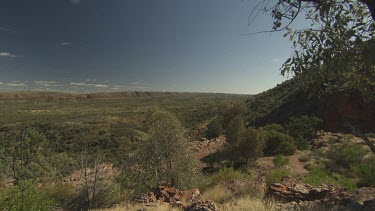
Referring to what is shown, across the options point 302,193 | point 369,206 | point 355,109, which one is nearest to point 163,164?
point 302,193

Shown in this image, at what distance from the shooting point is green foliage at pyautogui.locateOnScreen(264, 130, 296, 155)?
67.8ft

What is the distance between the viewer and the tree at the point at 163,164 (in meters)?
12.0

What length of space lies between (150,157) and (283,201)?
637cm

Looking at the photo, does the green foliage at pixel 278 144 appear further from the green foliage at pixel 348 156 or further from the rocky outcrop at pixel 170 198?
the rocky outcrop at pixel 170 198

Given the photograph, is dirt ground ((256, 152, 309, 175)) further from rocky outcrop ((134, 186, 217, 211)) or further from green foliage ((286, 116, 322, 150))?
rocky outcrop ((134, 186, 217, 211))

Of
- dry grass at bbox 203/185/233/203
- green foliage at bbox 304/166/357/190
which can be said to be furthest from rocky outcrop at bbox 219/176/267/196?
green foliage at bbox 304/166/357/190

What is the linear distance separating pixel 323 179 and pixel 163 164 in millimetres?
7394

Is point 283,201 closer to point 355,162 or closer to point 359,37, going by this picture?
point 359,37

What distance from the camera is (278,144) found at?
21.7m

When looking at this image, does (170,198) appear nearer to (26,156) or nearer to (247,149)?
(247,149)

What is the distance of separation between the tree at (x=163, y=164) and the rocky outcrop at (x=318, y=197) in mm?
4442

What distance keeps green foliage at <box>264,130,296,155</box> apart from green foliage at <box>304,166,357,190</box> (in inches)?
206

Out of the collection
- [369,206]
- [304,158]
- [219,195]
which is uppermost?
[369,206]

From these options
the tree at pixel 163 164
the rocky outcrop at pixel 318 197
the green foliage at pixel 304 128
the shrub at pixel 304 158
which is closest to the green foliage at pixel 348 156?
the shrub at pixel 304 158
